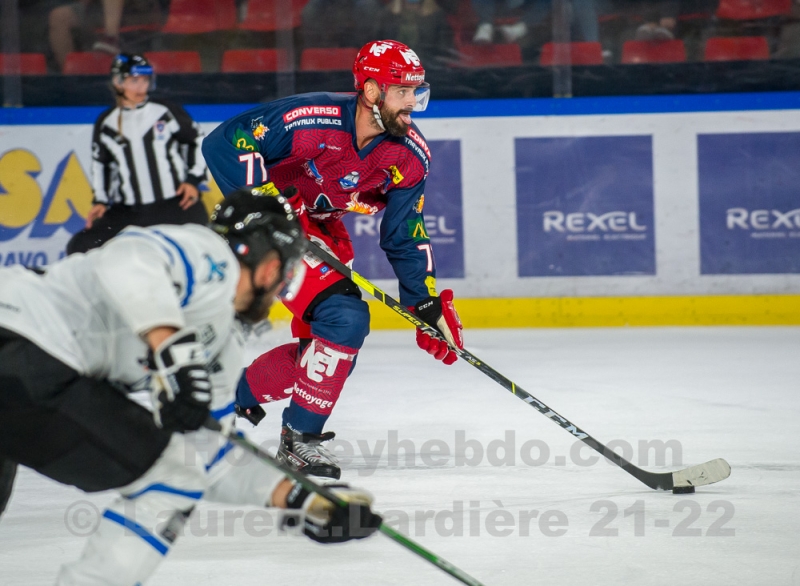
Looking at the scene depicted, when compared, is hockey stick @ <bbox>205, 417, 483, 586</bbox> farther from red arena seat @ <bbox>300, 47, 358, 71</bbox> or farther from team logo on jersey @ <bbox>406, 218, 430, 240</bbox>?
red arena seat @ <bbox>300, 47, 358, 71</bbox>

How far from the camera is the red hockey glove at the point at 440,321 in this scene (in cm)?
320

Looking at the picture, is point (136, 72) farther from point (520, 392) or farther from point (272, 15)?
point (520, 392)

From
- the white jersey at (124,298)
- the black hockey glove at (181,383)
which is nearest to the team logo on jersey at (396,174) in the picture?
the white jersey at (124,298)

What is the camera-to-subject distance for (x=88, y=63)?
612 cm

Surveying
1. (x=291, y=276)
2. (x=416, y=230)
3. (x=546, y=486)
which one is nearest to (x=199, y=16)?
(x=416, y=230)

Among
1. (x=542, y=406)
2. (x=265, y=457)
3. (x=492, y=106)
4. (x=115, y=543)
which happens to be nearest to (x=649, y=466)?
(x=542, y=406)

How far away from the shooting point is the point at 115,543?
1630 mm

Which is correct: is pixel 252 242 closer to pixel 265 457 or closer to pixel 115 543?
pixel 265 457

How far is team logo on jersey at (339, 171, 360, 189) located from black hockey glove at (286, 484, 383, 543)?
158cm

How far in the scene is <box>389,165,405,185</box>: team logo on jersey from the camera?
128 inches

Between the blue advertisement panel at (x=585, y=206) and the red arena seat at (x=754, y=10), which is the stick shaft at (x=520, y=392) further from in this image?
the red arena seat at (x=754, y=10)

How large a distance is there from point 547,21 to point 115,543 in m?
4.92

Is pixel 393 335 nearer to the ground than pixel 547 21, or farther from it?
nearer to the ground

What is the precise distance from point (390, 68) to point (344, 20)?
317 centimetres
